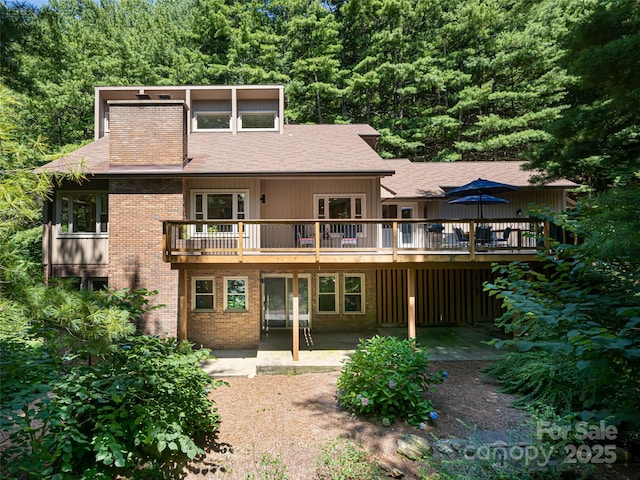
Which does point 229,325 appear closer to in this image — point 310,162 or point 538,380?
point 310,162

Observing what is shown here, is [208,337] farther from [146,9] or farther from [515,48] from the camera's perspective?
[146,9]

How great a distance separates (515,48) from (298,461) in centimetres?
2485

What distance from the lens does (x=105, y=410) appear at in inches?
168

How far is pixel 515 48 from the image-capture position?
20.6 meters

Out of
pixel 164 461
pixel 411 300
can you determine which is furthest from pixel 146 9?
pixel 164 461

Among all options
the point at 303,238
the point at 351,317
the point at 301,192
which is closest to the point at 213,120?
the point at 301,192

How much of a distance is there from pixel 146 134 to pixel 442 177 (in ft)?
36.7

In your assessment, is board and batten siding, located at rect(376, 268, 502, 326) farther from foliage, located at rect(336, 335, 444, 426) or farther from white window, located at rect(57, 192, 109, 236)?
white window, located at rect(57, 192, 109, 236)

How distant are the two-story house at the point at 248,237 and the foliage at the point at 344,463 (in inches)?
156

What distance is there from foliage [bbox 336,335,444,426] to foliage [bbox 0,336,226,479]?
8.59ft

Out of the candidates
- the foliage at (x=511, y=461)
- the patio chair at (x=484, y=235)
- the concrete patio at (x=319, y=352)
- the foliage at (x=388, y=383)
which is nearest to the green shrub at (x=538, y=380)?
the foliage at (x=511, y=461)

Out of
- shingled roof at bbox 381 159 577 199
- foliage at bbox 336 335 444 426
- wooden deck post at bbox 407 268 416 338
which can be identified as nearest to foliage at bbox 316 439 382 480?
foliage at bbox 336 335 444 426

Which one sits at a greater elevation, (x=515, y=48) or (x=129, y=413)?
(x=515, y=48)

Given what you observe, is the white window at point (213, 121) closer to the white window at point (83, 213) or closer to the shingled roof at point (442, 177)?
the white window at point (83, 213)
